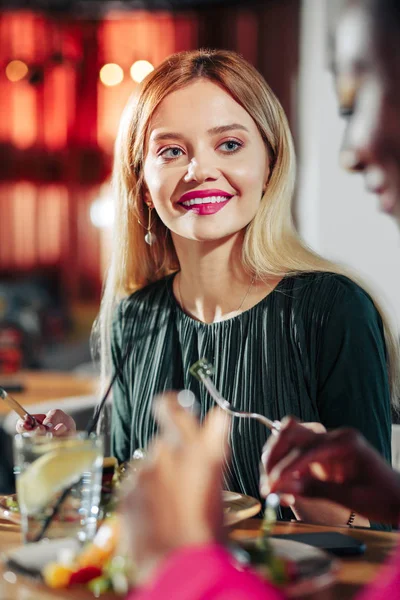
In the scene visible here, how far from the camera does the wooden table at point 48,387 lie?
313 centimetres

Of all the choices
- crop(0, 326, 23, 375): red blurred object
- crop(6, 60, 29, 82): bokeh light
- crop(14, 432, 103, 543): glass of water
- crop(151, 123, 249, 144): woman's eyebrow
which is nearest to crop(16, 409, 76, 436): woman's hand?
crop(14, 432, 103, 543): glass of water

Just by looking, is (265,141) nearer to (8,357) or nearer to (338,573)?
(338,573)

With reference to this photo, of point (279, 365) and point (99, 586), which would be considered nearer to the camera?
point (99, 586)

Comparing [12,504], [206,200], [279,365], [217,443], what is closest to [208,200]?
[206,200]

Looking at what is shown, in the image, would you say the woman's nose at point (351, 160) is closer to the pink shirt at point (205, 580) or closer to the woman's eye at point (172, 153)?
the pink shirt at point (205, 580)

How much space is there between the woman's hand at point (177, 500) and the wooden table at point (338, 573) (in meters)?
0.20

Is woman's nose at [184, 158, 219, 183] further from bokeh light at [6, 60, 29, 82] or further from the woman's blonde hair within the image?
bokeh light at [6, 60, 29, 82]

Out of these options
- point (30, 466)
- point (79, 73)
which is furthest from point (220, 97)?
point (79, 73)

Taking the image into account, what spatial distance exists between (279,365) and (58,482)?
2.47 ft

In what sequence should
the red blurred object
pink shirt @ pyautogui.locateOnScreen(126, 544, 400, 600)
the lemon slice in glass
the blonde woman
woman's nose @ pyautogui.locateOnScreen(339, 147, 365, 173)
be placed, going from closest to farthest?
1. pink shirt @ pyautogui.locateOnScreen(126, 544, 400, 600)
2. woman's nose @ pyautogui.locateOnScreen(339, 147, 365, 173)
3. the lemon slice in glass
4. the blonde woman
5. the red blurred object

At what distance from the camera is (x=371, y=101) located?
789 mm

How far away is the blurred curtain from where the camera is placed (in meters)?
8.45

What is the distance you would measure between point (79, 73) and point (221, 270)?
716 cm

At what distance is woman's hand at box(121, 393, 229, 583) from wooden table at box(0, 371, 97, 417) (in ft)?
7.32
